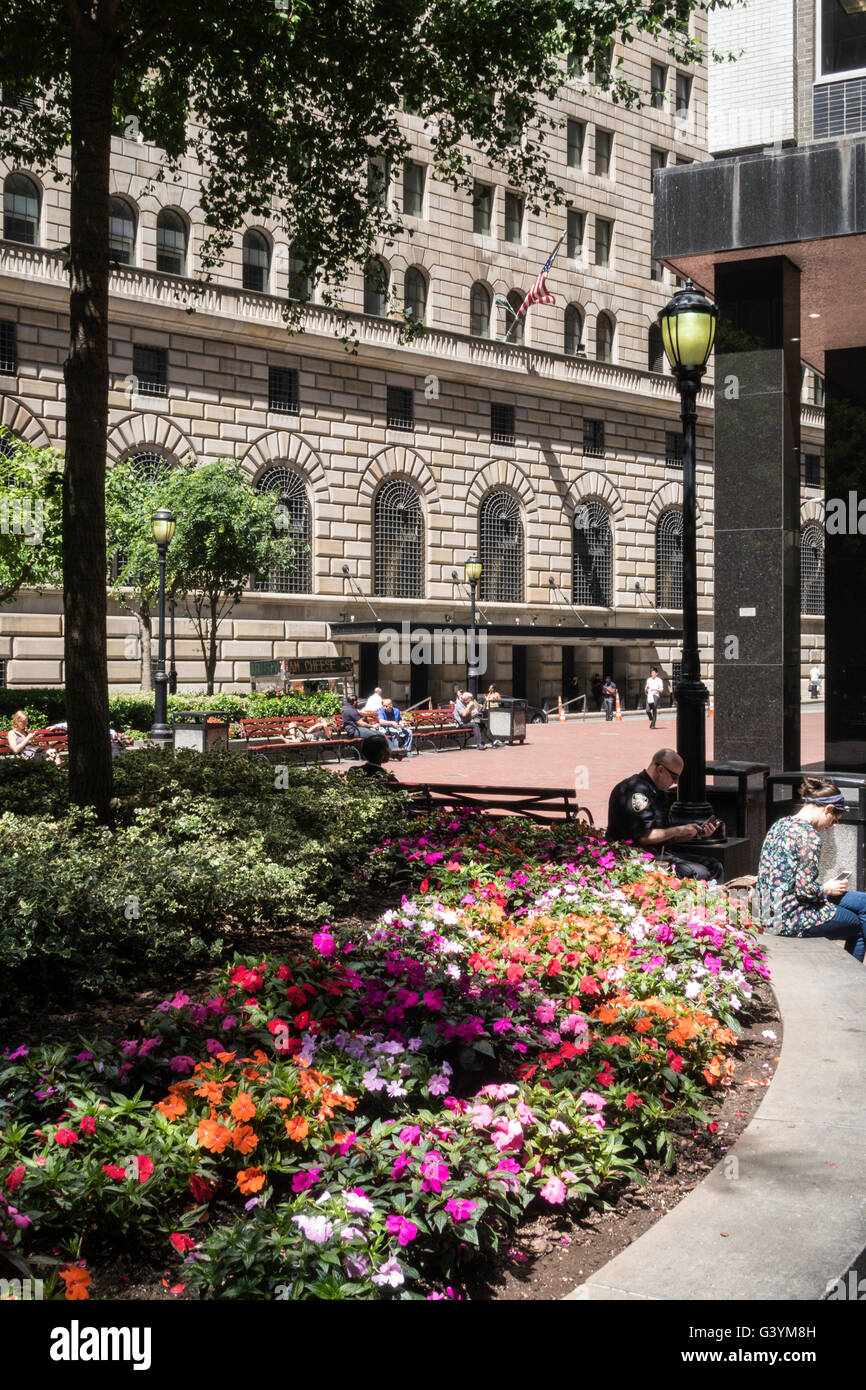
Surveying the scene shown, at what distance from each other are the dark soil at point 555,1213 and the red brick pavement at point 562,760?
924 centimetres

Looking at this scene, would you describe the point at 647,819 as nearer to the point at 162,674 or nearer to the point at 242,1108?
the point at 242,1108

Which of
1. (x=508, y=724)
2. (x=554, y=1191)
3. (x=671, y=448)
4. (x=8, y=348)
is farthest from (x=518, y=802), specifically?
(x=671, y=448)

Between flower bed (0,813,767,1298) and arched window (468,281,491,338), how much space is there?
37232 millimetres

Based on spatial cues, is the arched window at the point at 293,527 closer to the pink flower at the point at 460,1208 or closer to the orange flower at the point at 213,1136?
the orange flower at the point at 213,1136

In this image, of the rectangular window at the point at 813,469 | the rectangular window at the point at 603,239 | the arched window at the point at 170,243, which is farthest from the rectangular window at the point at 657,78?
the arched window at the point at 170,243

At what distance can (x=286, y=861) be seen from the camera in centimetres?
758

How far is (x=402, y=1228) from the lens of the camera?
3359 mm

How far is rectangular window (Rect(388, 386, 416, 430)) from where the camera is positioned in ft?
127

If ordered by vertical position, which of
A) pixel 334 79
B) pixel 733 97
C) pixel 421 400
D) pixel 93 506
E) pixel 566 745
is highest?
pixel 421 400

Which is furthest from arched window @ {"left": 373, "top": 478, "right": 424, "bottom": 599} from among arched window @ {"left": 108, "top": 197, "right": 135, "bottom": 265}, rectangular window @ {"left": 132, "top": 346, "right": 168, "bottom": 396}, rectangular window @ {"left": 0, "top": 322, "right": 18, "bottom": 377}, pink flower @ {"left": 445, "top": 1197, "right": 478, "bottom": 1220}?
pink flower @ {"left": 445, "top": 1197, "right": 478, "bottom": 1220}
